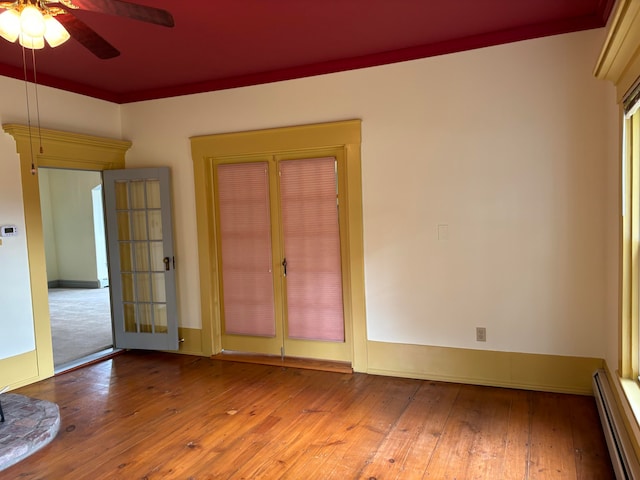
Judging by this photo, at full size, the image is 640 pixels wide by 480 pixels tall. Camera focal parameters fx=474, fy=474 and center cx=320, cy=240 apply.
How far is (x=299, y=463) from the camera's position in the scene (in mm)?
2834

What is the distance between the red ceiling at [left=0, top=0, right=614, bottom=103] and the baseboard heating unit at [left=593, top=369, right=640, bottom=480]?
248 centimetres

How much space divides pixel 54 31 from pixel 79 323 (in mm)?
5350

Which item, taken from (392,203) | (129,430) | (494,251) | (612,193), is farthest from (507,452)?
(129,430)

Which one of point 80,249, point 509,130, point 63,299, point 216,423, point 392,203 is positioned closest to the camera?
point 216,423

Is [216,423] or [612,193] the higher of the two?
[612,193]

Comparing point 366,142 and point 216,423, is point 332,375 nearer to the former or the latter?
point 216,423

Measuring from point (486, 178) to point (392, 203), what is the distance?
2.59 ft

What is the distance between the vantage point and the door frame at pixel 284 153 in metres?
4.23

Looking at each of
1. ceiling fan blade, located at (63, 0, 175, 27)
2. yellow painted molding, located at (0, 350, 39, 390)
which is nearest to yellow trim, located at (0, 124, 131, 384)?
yellow painted molding, located at (0, 350, 39, 390)

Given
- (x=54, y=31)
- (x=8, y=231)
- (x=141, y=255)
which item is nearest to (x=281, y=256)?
(x=141, y=255)

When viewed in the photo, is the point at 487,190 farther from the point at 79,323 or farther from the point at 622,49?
the point at 79,323

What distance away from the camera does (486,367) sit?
389 cm

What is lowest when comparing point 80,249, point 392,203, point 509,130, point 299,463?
point 299,463

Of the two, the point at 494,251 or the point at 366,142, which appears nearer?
the point at 494,251
